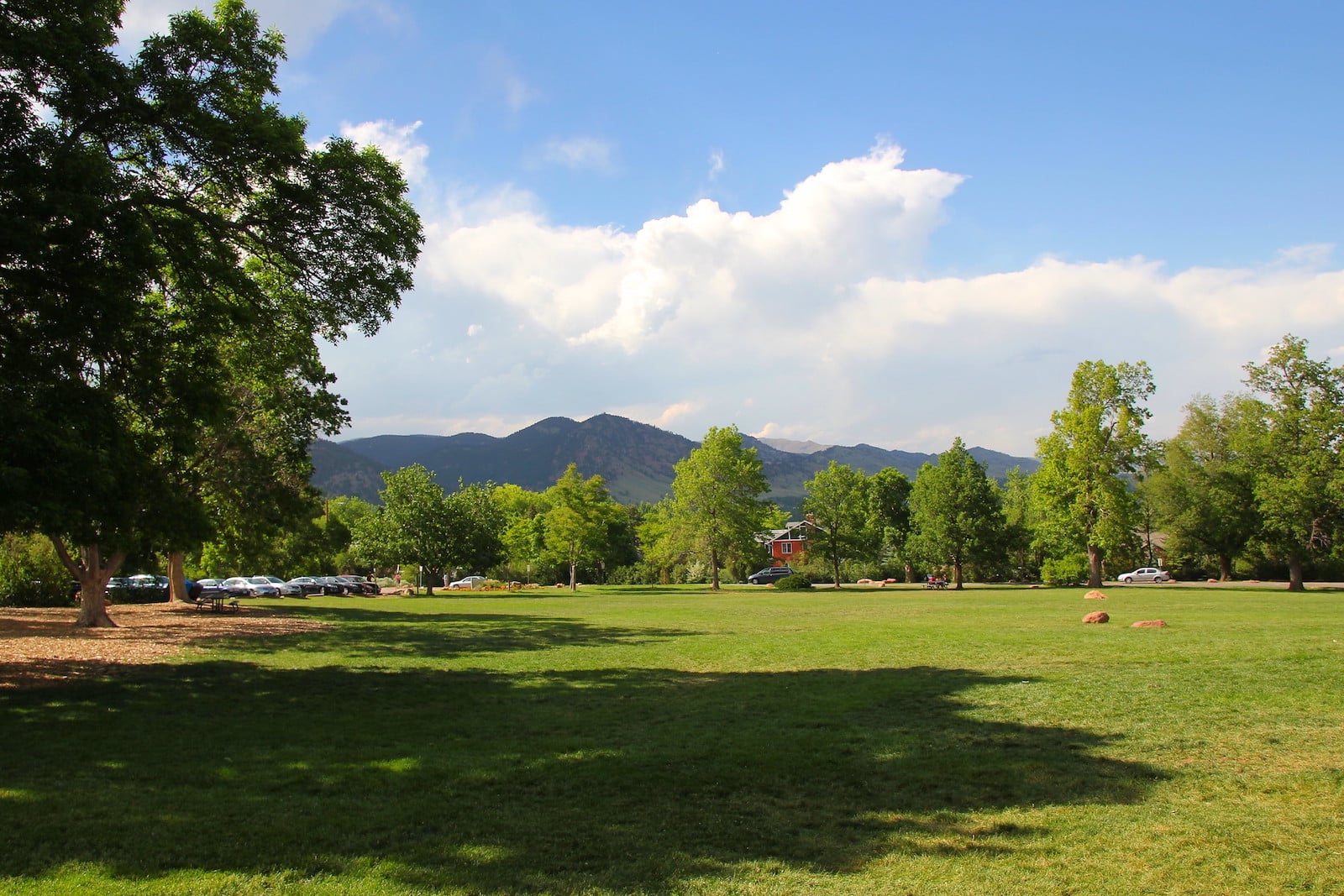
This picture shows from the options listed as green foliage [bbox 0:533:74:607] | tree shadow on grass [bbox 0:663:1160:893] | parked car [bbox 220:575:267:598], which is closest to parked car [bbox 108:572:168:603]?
green foliage [bbox 0:533:74:607]

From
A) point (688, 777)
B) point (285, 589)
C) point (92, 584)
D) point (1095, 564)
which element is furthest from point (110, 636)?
point (1095, 564)

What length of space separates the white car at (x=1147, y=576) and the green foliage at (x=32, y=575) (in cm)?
7373

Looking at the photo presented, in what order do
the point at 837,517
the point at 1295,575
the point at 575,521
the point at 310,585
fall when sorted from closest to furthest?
the point at 1295,575 → the point at 310,585 → the point at 575,521 → the point at 837,517

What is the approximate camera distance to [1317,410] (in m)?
48.9

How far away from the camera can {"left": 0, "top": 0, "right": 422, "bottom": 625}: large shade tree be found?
1076 cm

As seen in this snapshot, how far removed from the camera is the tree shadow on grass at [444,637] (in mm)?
20234

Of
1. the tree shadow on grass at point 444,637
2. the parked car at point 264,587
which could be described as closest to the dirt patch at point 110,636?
the tree shadow on grass at point 444,637

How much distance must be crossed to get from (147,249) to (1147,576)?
3087 inches

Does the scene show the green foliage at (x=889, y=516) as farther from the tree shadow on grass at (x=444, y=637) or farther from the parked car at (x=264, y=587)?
the tree shadow on grass at (x=444, y=637)

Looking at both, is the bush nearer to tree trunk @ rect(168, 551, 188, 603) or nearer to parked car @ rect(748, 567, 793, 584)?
parked car @ rect(748, 567, 793, 584)

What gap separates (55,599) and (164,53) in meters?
34.4

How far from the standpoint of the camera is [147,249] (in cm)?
1155

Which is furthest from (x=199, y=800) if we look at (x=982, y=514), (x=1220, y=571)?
(x=1220, y=571)

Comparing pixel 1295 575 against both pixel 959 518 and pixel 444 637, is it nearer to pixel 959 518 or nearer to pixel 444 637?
pixel 959 518
